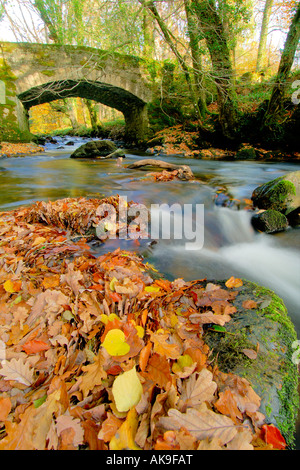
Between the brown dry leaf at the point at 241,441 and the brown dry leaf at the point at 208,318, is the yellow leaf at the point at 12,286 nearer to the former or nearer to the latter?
the brown dry leaf at the point at 208,318

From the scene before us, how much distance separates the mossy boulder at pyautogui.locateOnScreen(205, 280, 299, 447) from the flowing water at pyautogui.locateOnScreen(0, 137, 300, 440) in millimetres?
600

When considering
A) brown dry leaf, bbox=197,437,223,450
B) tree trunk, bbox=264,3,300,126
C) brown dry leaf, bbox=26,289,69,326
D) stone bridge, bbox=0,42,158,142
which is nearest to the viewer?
brown dry leaf, bbox=197,437,223,450

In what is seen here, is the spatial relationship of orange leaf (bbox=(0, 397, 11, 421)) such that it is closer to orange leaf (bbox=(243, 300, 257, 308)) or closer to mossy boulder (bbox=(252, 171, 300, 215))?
orange leaf (bbox=(243, 300, 257, 308))

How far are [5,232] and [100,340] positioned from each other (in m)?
2.20

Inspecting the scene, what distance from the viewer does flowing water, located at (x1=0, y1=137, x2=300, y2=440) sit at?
2.81 m

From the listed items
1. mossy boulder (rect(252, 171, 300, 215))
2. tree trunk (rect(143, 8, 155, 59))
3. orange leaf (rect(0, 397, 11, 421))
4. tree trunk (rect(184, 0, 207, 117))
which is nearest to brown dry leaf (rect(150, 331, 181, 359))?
orange leaf (rect(0, 397, 11, 421))

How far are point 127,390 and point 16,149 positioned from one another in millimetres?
14042

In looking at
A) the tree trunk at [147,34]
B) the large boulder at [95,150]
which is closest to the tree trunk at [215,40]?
the tree trunk at [147,34]

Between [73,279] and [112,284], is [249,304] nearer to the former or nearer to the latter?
[112,284]

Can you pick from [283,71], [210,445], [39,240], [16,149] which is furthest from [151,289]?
[16,149]

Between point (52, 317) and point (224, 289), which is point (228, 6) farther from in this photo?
point (52, 317)

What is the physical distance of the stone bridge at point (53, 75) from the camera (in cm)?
1128

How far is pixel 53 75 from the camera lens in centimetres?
1180
